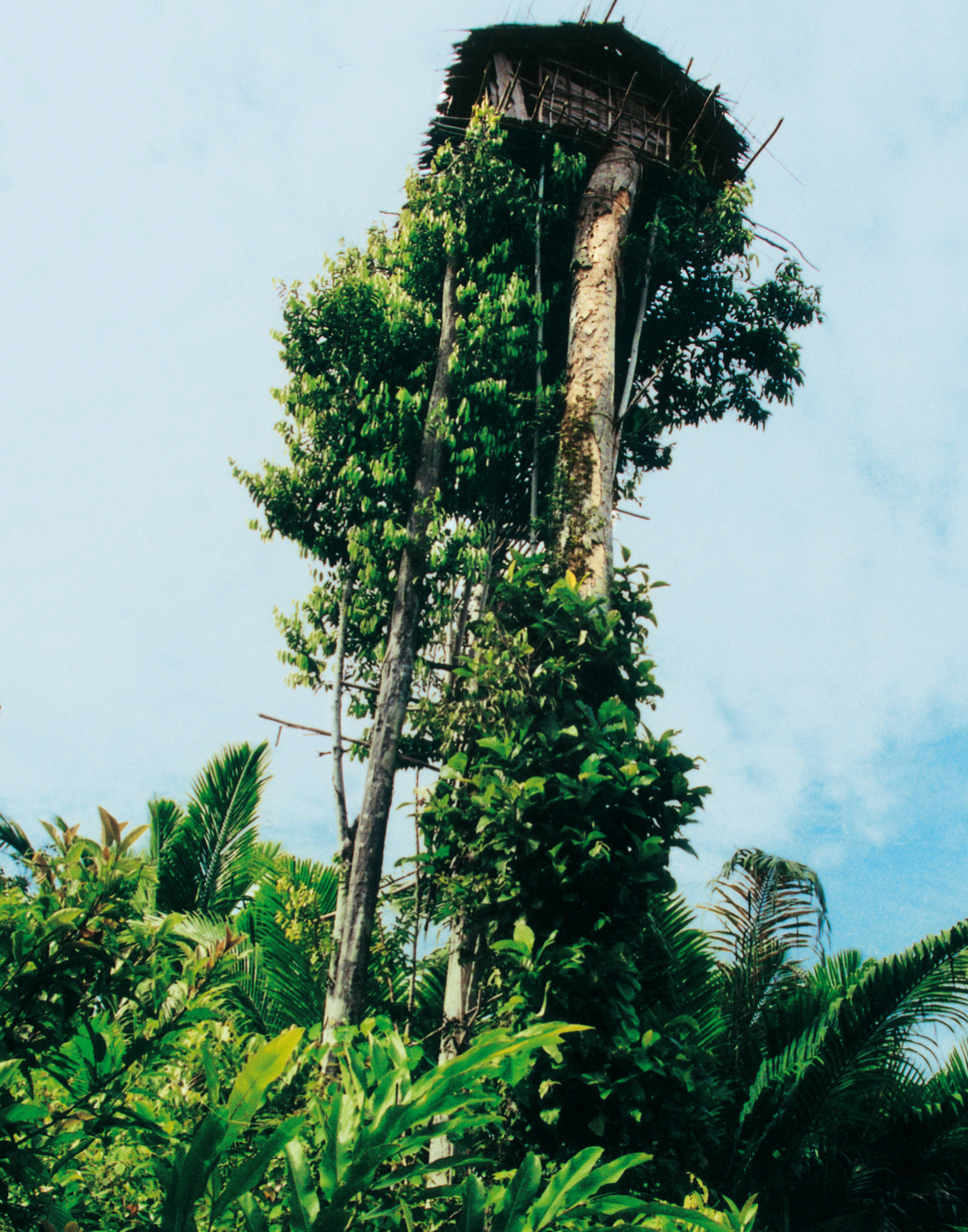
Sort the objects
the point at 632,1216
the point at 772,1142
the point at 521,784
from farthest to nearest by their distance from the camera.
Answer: the point at 772,1142 → the point at 521,784 → the point at 632,1216

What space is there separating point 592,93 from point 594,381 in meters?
3.84

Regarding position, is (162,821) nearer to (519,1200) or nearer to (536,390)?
(536,390)

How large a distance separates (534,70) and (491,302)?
348 centimetres

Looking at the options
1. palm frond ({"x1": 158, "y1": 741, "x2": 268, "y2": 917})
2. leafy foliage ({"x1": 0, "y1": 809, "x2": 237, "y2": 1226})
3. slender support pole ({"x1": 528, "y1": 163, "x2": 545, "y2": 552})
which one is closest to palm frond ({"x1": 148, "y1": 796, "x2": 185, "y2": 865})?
palm frond ({"x1": 158, "y1": 741, "x2": 268, "y2": 917})

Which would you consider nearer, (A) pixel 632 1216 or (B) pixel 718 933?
(A) pixel 632 1216

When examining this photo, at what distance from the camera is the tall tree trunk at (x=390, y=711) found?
5.37m

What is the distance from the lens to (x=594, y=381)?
286 inches

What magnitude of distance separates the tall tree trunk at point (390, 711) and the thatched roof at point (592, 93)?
2.37 m

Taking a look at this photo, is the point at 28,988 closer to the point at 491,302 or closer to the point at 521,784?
the point at 521,784

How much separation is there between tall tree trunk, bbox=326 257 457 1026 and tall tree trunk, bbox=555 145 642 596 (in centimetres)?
108

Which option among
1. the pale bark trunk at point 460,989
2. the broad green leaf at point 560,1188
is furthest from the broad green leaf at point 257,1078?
the pale bark trunk at point 460,989

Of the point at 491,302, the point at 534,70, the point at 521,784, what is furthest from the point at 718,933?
the point at 534,70

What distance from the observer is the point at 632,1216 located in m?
1.56

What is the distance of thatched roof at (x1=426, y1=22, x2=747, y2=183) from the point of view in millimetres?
8562
